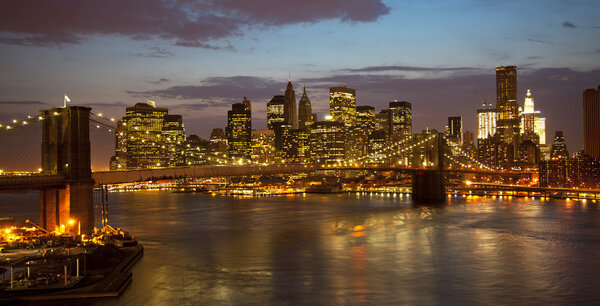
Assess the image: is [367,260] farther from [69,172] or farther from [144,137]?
[144,137]

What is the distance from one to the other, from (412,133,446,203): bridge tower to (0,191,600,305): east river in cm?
2213

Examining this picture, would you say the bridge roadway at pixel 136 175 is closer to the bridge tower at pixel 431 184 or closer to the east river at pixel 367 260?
the east river at pixel 367 260

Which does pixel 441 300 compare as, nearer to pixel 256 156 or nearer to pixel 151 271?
pixel 151 271

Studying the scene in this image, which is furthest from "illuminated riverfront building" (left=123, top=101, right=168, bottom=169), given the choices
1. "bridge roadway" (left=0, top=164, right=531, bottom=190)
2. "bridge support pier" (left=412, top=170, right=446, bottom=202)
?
"bridge support pier" (left=412, top=170, right=446, bottom=202)

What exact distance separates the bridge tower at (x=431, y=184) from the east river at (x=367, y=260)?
2213cm

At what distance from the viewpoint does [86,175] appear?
2772cm

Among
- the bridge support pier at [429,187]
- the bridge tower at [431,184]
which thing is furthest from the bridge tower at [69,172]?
Result: the bridge support pier at [429,187]

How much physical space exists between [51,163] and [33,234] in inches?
143

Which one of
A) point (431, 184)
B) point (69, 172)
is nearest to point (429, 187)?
point (431, 184)

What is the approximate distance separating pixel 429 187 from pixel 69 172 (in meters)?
54.6

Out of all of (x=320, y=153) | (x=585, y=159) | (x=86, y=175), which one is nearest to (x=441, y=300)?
(x=86, y=175)

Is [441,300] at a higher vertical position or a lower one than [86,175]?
lower

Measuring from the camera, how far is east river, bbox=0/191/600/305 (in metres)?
21.6

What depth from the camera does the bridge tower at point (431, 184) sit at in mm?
72688
